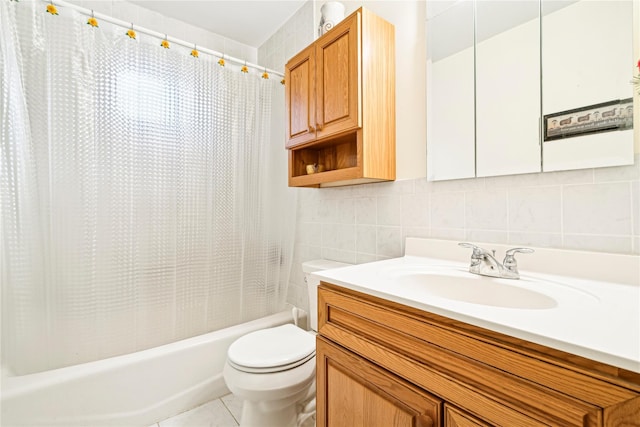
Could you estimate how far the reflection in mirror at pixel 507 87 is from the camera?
0.89 metres

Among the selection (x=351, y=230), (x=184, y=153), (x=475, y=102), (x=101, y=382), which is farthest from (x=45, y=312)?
(x=475, y=102)

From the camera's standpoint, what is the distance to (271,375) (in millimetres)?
1073

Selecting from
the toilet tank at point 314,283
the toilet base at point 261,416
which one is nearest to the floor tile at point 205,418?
the toilet base at point 261,416

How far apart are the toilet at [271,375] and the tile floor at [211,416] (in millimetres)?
223

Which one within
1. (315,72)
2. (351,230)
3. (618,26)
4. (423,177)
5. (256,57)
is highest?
(256,57)

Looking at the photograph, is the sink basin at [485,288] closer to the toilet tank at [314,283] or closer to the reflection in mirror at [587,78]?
the reflection in mirror at [587,78]

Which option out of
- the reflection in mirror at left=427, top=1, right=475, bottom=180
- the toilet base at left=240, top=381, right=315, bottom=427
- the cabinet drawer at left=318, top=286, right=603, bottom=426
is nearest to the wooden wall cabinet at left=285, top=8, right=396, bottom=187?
the reflection in mirror at left=427, top=1, right=475, bottom=180

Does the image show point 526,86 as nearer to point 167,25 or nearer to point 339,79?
point 339,79

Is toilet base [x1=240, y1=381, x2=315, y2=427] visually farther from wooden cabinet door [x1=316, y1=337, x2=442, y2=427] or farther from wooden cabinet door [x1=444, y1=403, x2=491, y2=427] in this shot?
wooden cabinet door [x1=444, y1=403, x2=491, y2=427]

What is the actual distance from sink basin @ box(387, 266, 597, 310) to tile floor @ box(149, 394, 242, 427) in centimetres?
112

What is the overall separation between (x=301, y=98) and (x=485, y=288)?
122cm

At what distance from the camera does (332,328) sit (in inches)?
32.7

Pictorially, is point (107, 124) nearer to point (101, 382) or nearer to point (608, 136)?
point (101, 382)

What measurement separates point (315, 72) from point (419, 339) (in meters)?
1.27
